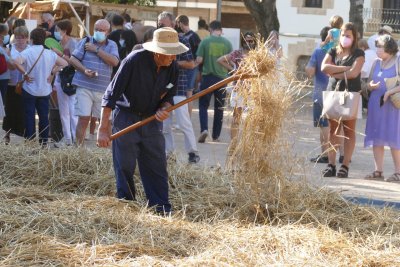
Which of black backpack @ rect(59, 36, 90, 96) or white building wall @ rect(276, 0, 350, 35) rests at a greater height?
black backpack @ rect(59, 36, 90, 96)

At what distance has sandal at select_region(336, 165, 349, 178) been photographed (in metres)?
11.5

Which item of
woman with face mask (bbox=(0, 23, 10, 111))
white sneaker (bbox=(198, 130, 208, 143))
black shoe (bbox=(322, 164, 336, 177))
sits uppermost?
woman with face mask (bbox=(0, 23, 10, 111))

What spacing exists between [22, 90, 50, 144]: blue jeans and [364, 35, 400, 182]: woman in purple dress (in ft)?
13.6

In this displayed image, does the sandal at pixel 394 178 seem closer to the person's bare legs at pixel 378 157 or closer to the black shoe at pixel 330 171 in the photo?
the person's bare legs at pixel 378 157

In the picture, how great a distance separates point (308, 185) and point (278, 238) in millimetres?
1620

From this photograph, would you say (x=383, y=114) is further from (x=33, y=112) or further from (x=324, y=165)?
(x=33, y=112)

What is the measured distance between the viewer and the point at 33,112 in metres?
12.6

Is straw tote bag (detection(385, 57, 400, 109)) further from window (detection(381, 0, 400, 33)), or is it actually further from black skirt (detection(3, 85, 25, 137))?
window (detection(381, 0, 400, 33))

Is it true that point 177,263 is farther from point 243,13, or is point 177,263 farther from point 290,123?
point 243,13

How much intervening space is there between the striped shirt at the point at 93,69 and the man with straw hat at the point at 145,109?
3709mm

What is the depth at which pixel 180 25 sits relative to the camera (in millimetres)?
14227

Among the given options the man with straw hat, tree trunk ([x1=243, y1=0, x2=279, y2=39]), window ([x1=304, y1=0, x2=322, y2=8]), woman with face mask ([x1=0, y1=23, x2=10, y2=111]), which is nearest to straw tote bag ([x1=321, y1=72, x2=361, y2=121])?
the man with straw hat

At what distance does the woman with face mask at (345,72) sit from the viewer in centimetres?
1151

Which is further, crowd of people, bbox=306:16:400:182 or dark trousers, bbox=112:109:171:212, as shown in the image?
crowd of people, bbox=306:16:400:182
